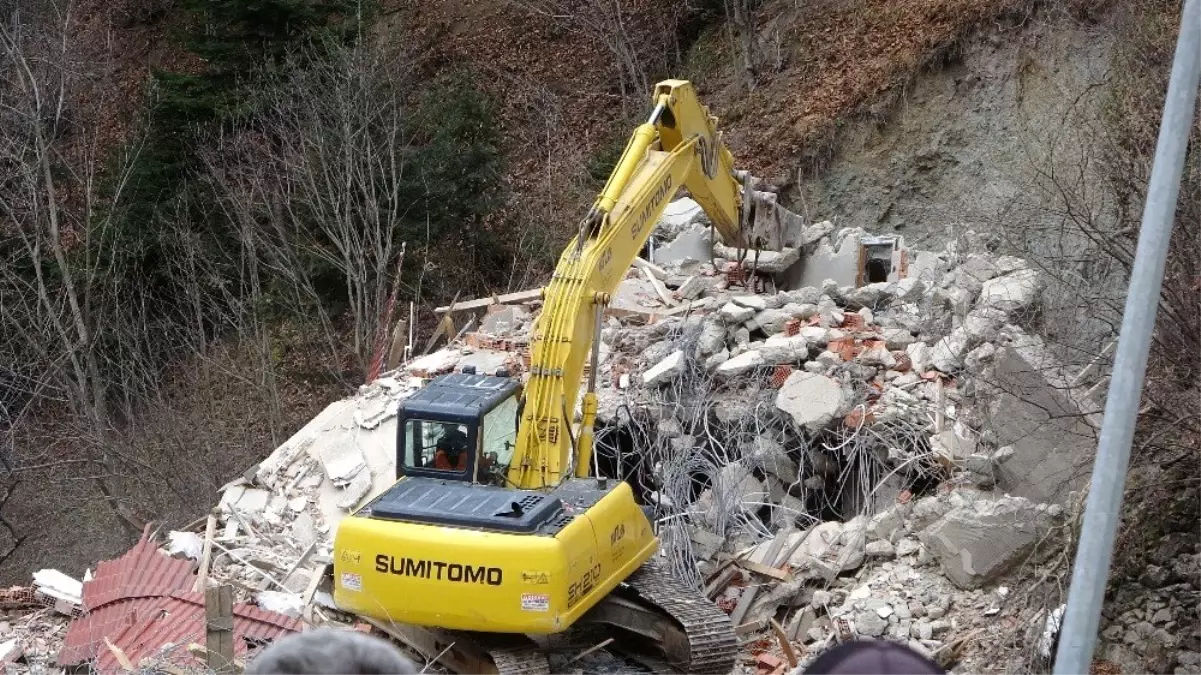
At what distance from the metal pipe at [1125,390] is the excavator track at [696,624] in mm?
4899

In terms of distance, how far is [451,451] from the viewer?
8789 millimetres

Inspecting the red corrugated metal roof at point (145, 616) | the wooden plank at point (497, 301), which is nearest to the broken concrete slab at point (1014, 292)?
the wooden plank at point (497, 301)

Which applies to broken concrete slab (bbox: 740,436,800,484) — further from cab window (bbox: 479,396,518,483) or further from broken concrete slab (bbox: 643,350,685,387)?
cab window (bbox: 479,396,518,483)

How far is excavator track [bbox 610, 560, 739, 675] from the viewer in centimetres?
825

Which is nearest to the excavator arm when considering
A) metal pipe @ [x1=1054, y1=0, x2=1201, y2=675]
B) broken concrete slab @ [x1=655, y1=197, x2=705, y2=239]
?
broken concrete slab @ [x1=655, y1=197, x2=705, y2=239]

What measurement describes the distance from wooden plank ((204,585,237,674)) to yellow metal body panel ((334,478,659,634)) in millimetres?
668

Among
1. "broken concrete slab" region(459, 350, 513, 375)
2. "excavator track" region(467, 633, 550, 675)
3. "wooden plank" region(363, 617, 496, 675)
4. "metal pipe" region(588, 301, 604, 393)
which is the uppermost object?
"metal pipe" region(588, 301, 604, 393)

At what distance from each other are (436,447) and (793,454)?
434 centimetres

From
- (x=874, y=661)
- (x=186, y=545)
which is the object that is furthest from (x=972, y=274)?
(x=874, y=661)

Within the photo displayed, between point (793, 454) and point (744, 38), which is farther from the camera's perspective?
point (744, 38)

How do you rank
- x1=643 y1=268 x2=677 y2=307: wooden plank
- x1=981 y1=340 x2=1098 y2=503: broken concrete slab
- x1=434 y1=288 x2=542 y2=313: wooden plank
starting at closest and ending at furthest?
x1=981 y1=340 x2=1098 y2=503: broken concrete slab → x1=643 y1=268 x2=677 y2=307: wooden plank → x1=434 y1=288 x2=542 y2=313: wooden plank

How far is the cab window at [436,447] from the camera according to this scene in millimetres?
8703

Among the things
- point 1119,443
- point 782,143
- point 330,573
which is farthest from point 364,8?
point 1119,443

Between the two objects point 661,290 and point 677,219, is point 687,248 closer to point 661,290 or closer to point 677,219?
point 677,219
